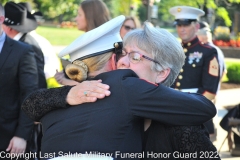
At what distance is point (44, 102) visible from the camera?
7.78 feet

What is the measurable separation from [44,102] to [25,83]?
1677 mm

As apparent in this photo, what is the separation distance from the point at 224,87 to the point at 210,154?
13.3 m

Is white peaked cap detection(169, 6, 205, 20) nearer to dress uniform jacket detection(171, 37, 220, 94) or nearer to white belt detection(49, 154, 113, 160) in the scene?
dress uniform jacket detection(171, 37, 220, 94)

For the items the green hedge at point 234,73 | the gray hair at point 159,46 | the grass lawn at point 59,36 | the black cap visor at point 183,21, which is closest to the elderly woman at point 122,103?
the gray hair at point 159,46

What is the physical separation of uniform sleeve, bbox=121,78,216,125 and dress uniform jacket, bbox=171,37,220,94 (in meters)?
3.35

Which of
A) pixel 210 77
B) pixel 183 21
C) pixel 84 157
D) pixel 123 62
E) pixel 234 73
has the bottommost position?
pixel 234 73

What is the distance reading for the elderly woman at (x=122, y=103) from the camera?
206 centimetres

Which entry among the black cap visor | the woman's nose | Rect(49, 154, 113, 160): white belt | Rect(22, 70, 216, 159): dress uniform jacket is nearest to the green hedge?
the black cap visor

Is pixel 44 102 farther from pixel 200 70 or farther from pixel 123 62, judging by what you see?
pixel 200 70

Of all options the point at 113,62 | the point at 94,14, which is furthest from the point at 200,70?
the point at 113,62

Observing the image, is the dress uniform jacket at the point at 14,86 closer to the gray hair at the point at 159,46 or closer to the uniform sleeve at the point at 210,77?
the gray hair at the point at 159,46

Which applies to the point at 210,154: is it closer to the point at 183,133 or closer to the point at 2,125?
the point at 183,133

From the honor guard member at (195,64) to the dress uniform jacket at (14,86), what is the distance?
2079 millimetres

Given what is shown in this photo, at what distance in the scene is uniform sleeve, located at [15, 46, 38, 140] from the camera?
3994 millimetres
